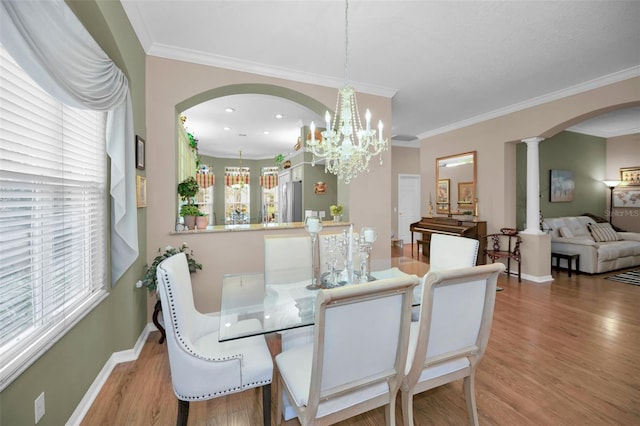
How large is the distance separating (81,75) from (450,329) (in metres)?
2.28

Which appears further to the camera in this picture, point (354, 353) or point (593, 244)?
point (593, 244)

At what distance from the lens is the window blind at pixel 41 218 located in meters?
1.13

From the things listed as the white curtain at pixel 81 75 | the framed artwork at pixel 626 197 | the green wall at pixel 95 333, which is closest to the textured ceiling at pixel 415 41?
the green wall at pixel 95 333

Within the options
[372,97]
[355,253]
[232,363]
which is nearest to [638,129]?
[372,97]

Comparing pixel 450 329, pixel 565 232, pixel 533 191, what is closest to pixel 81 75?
pixel 450 329

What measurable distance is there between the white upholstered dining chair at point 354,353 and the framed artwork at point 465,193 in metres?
4.83

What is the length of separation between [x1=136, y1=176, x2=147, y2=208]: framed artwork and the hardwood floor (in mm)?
1294

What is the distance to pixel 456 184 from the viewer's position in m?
5.65

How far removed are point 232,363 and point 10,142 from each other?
4.48ft

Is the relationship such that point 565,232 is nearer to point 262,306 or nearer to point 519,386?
point 519,386

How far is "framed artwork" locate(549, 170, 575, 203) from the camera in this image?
5754mm

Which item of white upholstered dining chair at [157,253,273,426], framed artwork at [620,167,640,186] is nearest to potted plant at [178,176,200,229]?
white upholstered dining chair at [157,253,273,426]

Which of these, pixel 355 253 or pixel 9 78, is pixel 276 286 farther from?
pixel 9 78

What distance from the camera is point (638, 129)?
5945 millimetres
